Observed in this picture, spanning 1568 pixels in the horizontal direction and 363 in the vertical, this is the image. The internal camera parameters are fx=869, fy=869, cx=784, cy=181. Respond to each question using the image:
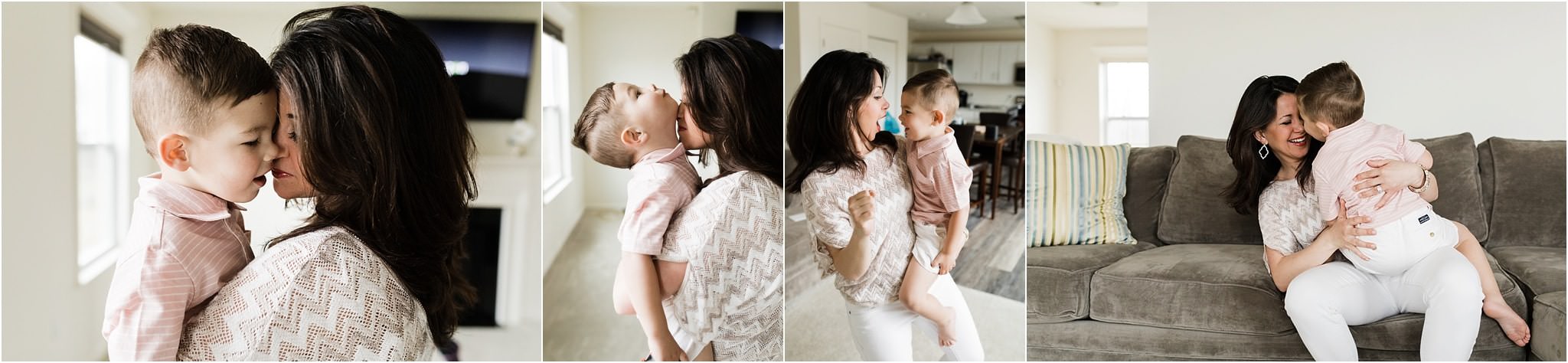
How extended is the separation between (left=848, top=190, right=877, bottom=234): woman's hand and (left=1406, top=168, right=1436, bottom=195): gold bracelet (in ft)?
4.26

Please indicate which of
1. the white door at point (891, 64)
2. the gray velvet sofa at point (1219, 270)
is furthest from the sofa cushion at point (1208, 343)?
the white door at point (891, 64)

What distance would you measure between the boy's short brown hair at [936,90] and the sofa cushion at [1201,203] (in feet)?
1.97

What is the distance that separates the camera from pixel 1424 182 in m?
2.11

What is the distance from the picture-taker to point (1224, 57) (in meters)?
2.21

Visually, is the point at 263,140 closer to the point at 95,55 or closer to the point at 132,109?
the point at 132,109

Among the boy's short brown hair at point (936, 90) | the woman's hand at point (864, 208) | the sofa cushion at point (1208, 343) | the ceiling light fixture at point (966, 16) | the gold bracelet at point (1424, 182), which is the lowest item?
the sofa cushion at point (1208, 343)

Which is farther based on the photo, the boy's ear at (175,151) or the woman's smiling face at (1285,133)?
the woman's smiling face at (1285,133)

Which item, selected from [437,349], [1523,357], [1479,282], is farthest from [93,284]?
[1523,357]

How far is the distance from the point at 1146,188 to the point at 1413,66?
0.70 meters

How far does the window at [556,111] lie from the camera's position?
6.76 feet

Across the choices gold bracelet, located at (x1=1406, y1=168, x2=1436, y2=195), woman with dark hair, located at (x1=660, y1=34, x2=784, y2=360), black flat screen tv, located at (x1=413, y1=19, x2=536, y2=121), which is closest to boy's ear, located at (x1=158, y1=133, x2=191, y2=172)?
black flat screen tv, located at (x1=413, y1=19, x2=536, y2=121)

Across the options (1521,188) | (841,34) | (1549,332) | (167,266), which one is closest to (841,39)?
(841,34)

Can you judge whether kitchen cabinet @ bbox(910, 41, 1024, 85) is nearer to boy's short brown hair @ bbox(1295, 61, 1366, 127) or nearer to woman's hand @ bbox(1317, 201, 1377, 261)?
boy's short brown hair @ bbox(1295, 61, 1366, 127)

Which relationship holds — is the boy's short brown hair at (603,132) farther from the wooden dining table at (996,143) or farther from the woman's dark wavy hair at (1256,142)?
the woman's dark wavy hair at (1256,142)
